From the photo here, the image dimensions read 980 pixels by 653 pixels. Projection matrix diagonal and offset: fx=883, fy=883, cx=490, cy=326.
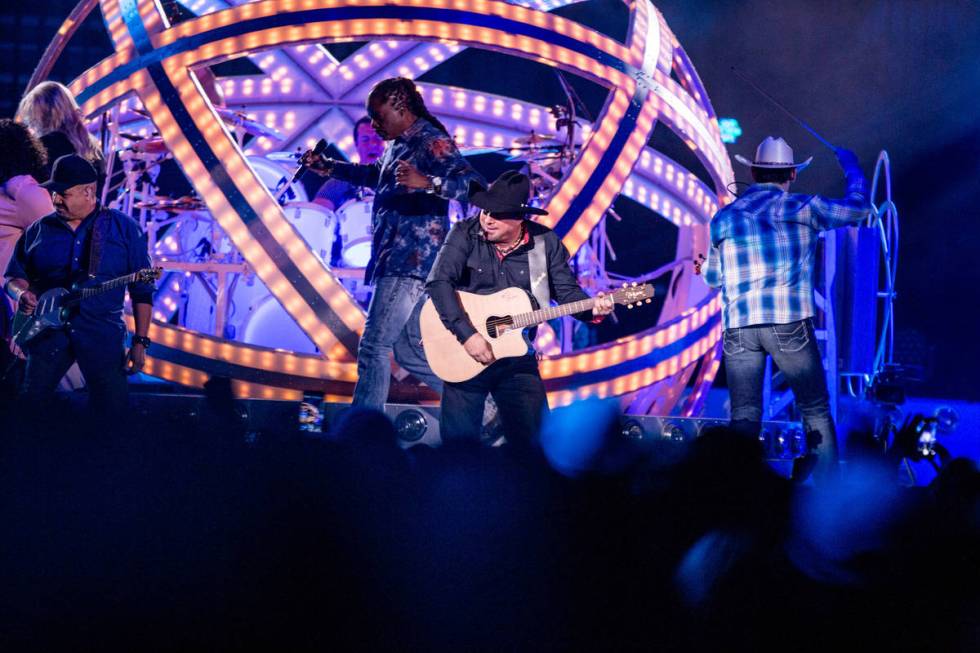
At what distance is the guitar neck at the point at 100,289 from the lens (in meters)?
4.39

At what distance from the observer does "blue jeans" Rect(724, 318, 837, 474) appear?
14.8 feet

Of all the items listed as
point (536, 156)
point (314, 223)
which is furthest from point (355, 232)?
point (536, 156)

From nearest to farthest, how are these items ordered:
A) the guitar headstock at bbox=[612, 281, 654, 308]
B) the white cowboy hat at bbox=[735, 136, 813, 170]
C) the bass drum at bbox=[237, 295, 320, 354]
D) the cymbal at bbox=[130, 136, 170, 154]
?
the guitar headstock at bbox=[612, 281, 654, 308]
the white cowboy hat at bbox=[735, 136, 813, 170]
the cymbal at bbox=[130, 136, 170, 154]
the bass drum at bbox=[237, 295, 320, 354]

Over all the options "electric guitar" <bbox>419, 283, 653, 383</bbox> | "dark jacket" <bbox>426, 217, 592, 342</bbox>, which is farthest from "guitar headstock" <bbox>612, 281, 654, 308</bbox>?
"dark jacket" <bbox>426, 217, 592, 342</bbox>

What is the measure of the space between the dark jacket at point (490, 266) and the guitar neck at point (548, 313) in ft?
0.21

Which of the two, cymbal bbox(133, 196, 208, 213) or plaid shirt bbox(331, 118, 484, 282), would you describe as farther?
cymbal bbox(133, 196, 208, 213)

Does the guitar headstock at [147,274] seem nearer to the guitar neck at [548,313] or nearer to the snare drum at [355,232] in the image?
the guitar neck at [548,313]

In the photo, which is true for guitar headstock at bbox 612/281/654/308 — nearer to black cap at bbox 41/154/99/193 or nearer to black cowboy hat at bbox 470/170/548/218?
black cowboy hat at bbox 470/170/548/218

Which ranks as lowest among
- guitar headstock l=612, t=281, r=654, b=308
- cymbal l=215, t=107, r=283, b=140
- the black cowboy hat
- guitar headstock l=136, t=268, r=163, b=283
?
guitar headstock l=612, t=281, r=654, b=308

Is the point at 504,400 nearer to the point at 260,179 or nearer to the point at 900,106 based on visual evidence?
the point at 260,179

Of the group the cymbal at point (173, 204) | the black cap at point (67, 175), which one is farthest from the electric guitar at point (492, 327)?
the cymbal at point (173, 204)

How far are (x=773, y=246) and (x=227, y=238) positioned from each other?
577 centimetres

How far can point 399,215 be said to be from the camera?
197 inches

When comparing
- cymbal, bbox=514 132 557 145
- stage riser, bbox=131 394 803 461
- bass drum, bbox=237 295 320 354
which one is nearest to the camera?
stage riser, bbox=131 394 803 461
